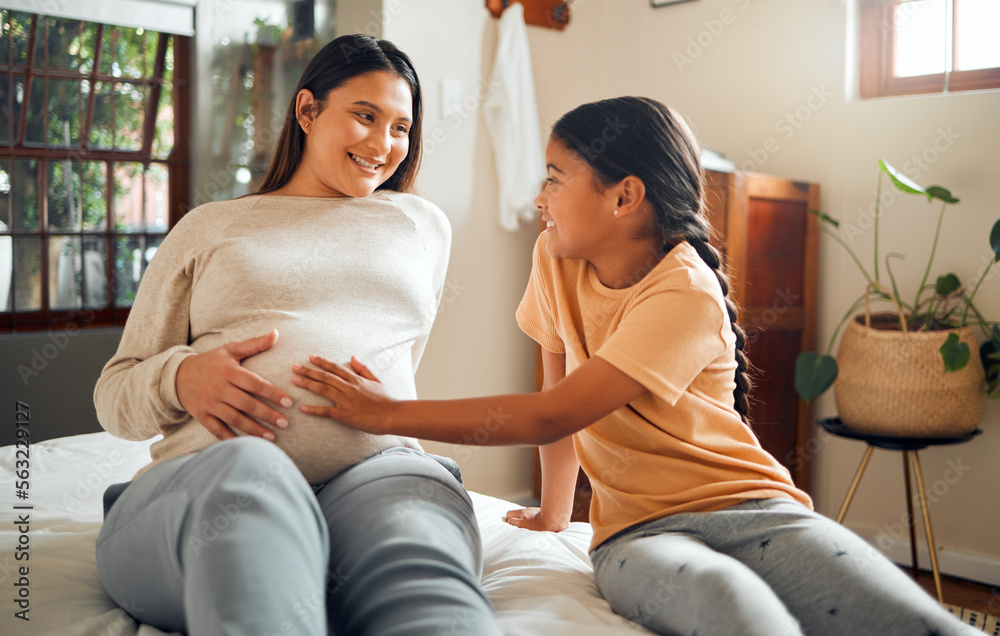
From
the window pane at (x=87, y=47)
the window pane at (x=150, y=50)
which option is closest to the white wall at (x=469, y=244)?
the window pane at (x=150, y=50)

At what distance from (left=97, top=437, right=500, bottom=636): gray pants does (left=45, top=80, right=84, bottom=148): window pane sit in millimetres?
1993

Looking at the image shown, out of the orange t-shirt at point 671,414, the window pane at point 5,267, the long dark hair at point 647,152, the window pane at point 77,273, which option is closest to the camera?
the orange t-shirt at point 671,414

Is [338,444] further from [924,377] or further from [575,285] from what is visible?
[924,377]

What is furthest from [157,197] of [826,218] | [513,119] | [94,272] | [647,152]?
[826,218]

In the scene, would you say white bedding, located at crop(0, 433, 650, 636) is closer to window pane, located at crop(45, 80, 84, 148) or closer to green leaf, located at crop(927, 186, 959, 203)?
window pane, located at crop(45, 80, 84, 148)

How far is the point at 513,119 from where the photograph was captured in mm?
2600

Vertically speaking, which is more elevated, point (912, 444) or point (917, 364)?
point (917, 364)

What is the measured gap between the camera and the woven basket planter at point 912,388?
204cm

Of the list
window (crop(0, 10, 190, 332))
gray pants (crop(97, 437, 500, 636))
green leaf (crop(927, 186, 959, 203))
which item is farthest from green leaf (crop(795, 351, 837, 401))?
window (crop(0, 10, 190, 332))

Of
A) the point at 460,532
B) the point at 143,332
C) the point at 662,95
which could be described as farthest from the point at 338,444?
the point at 662,95

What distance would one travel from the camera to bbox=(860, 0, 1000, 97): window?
7.57 feet

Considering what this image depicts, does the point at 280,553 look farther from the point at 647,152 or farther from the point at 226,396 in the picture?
the point at 647,152

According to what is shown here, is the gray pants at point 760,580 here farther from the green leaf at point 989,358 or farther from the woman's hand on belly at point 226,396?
the green leaf at point 989,358

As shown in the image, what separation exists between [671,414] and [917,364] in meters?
1.32
